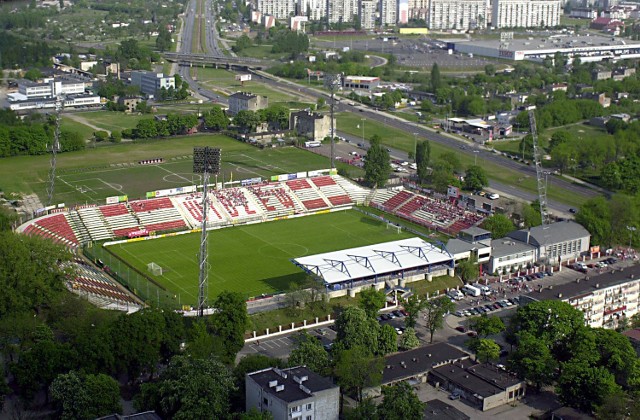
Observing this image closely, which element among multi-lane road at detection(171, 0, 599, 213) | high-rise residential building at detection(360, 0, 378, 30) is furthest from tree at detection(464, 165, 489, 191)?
high-rise residential building at detection(360, 0, 378, 30)

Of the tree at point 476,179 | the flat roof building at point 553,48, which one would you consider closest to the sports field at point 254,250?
the tree at point 476,179

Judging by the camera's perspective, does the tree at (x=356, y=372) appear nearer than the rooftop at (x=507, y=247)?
Yes

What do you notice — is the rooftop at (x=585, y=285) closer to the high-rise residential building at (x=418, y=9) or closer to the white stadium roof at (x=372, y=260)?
the white stadium roof at (x=372, y=260)

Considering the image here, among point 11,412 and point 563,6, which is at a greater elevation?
point 563,6

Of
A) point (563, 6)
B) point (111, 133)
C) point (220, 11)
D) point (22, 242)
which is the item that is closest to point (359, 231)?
point (22, 242)

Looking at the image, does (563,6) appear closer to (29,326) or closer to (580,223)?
(580,223)

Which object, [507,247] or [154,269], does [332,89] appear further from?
[154,269]
